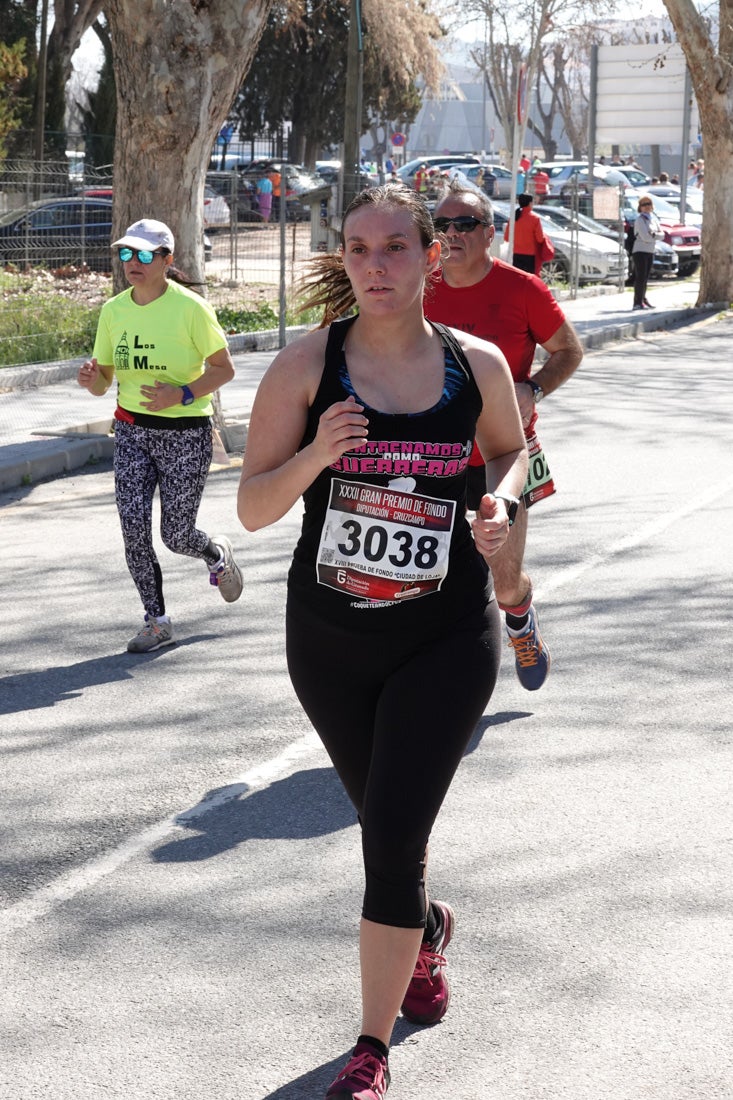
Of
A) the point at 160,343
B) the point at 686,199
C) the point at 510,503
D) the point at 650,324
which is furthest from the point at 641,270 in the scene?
the point at 510,503

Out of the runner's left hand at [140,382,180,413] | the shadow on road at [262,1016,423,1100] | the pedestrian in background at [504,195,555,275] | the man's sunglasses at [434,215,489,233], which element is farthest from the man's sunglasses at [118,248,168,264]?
the pedestrian in background at [504,195,555,275]

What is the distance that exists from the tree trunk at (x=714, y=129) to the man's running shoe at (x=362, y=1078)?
23.7 meters

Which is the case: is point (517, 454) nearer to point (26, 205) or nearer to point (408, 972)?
point (408, 972)

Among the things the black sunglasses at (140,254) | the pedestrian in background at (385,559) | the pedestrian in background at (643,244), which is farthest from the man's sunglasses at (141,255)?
the pedestrian in background at (643,244)

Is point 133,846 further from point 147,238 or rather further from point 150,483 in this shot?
point 147,238

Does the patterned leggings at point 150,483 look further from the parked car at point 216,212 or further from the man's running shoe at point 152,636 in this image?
the parked car at point 216,212

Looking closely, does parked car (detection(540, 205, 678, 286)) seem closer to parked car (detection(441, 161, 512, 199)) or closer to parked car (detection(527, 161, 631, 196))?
parked car (detection(527, 161, 631, 196))

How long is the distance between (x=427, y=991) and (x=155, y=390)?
3722 millimetres

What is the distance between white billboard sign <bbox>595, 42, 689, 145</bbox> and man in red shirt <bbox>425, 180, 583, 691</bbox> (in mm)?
28173

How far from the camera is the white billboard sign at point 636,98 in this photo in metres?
32.8

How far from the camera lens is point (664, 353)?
2019 cm

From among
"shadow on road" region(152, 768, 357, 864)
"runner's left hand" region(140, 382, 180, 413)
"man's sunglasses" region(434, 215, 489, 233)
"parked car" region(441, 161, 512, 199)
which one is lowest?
"shadow on road" region(152, 768, 357, 864)

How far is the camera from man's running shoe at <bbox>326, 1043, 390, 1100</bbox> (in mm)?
3076

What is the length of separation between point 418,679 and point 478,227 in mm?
2974
